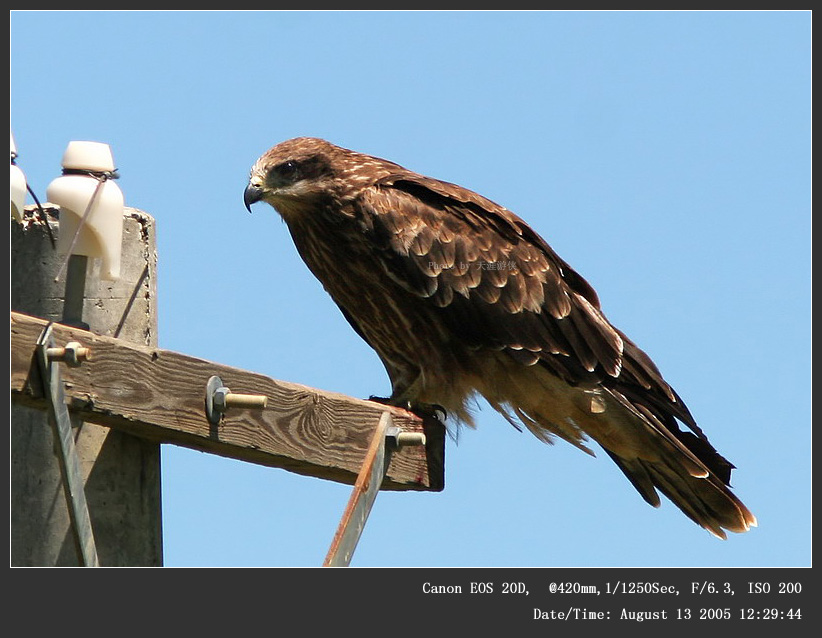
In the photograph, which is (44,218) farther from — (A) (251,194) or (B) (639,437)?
(B) (639,437)

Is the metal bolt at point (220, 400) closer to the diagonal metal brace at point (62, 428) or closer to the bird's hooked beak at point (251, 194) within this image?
the diagonal metal brace at point (62, 428)

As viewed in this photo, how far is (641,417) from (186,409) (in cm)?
290

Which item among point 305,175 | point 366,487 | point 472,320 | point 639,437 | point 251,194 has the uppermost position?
point 305,175

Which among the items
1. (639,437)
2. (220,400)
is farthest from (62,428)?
(639,437)

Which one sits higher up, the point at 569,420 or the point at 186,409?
the point at 569,420

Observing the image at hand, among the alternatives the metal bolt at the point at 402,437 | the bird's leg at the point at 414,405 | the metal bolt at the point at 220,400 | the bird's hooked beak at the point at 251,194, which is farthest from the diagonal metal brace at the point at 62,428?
the bird's hooked beak at the point at 251,194

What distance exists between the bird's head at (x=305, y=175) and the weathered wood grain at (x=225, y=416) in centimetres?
169

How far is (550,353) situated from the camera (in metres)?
5.82

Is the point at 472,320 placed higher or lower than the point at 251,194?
lower

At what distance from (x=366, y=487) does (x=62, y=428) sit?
107cm

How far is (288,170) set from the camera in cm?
591

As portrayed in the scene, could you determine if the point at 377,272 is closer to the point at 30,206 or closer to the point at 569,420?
the point at 569,420

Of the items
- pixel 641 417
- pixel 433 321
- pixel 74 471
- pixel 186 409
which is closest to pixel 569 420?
pixel 641 417

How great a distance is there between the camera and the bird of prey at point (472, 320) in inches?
221
